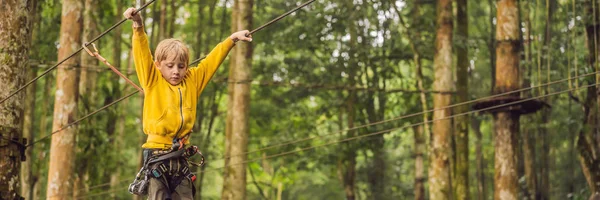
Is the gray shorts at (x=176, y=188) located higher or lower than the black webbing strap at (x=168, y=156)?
lower

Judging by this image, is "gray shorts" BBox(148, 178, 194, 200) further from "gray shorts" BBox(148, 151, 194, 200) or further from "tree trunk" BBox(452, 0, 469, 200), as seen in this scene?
"tree trunk" BBox(452, 0, 469, 200)

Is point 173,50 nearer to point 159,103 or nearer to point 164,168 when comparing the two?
point 159,103

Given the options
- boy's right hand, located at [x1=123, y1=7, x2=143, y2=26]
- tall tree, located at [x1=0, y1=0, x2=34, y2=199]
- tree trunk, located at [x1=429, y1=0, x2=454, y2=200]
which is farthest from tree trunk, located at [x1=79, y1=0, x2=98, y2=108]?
boy's right hand, located at [x1=123, y1=7, x2=143, y2=26]

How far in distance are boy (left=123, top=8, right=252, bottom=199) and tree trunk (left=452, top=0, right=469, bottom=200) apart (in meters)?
8.87

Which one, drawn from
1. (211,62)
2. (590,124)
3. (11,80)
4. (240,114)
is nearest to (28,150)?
(240,114)

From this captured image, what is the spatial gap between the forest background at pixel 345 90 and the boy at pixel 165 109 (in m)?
6.12

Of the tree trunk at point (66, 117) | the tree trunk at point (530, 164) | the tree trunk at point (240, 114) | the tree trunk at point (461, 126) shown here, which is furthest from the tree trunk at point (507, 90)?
the tree trunk at point (530, 164)

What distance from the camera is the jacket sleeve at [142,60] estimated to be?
171 inches

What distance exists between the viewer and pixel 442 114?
12.2 metres

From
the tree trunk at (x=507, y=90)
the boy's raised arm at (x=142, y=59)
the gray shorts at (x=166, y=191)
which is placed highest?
the tree trunk at (x=507, y=90)

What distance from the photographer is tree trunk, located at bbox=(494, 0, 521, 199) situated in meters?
9.94

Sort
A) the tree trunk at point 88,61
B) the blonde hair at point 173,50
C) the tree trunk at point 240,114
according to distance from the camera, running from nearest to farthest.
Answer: the blonde hair at point 173,50, the tree trunk at point 240,114, the tree trunk at point 88,61

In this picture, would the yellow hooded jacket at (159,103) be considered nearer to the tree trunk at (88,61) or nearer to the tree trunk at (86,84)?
the tree trunk at (88,61)

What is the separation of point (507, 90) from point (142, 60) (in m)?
6.29
